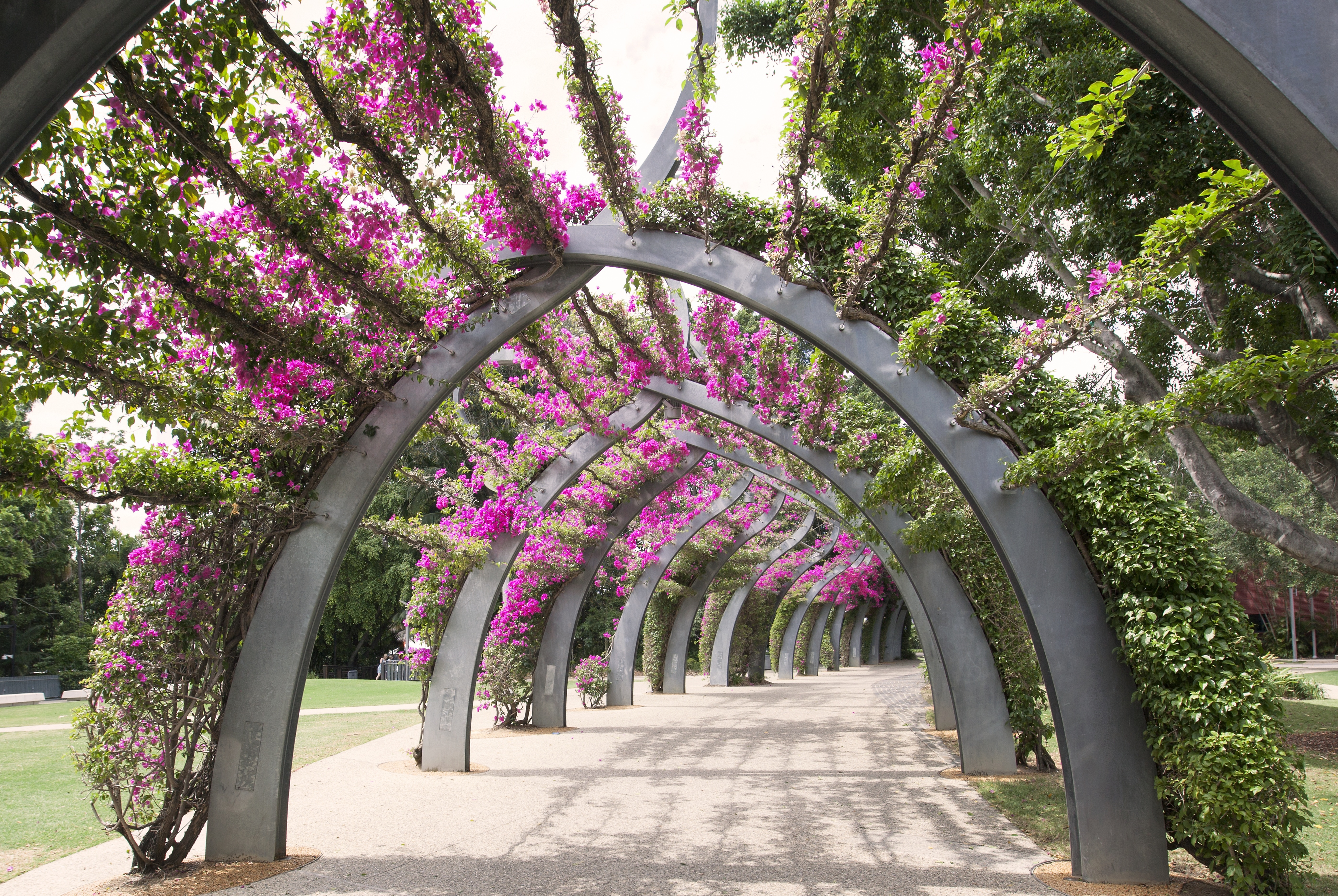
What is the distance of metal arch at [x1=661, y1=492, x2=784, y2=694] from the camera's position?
55.7ft

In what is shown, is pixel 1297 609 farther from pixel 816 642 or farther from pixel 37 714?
pixel 37 714

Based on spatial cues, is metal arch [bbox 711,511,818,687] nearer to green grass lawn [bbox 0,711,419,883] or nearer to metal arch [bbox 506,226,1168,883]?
green grass lawn [bbox 0,711,419,883]

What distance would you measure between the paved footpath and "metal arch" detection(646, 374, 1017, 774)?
1.92 feet

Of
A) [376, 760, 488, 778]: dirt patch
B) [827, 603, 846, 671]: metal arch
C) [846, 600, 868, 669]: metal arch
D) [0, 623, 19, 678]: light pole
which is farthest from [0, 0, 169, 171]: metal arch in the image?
[846, 600, 868, 669]: metal arch

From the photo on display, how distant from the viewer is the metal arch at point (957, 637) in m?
7.61

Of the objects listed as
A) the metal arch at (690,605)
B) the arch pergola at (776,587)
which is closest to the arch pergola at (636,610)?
the metal arch at (690,605)

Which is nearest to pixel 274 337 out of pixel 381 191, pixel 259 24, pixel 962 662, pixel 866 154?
pixel 381 191

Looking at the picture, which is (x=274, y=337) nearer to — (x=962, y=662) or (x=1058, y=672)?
(x=1058, y=672)

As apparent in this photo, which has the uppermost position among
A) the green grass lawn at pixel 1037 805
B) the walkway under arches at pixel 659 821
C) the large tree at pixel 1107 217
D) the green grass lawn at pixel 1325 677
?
the large tree at pixel 1107 217

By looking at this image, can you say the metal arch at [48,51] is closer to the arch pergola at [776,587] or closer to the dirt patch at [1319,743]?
the dirt patch at [1319,743]

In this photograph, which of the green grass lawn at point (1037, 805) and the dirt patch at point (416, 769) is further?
the dirt patch at point (416, 769)

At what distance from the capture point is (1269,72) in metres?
1.70

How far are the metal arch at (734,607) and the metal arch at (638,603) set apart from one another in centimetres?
390

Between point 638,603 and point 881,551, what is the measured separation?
4.88 meters
